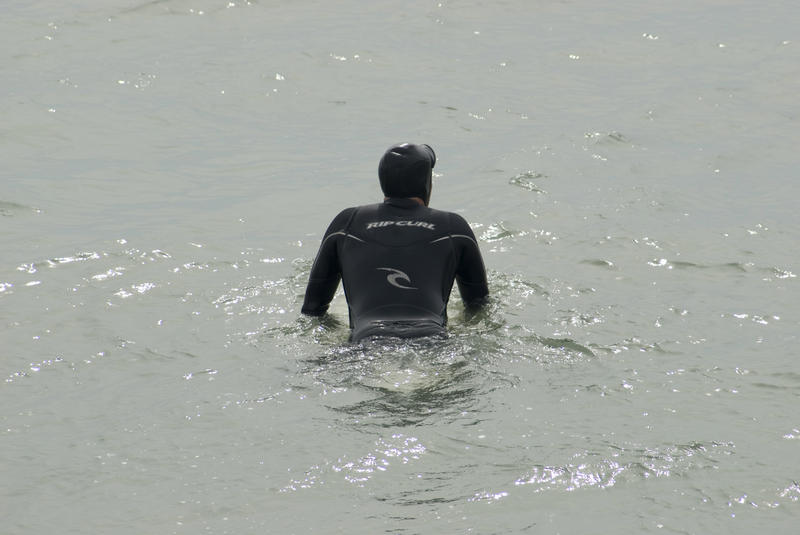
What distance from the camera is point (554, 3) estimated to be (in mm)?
22703

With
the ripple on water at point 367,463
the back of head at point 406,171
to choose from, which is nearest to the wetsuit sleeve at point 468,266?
the back of head at point 406,171

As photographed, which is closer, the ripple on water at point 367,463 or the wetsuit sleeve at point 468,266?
the ripple on water at point 367,463

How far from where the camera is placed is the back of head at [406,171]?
6.98m

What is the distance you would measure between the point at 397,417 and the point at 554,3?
18.2 m

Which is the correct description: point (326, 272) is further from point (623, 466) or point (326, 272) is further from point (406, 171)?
A: point (623, 466)

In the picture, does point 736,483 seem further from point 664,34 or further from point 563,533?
point 664,34

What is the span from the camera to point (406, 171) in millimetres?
6984

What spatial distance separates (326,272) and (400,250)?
2.01 ft

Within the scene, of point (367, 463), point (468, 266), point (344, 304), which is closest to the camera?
point (367, 463)

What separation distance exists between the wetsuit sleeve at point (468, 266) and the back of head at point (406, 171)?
0.33 m

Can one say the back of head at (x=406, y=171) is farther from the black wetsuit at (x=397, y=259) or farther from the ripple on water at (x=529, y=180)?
the ripple on water at (x=529, y=180)

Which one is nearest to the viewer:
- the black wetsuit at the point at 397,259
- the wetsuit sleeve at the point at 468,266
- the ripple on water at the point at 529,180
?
the black wetsuit at the point at 397,259

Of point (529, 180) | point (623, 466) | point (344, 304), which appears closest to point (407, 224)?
point (344, 304)

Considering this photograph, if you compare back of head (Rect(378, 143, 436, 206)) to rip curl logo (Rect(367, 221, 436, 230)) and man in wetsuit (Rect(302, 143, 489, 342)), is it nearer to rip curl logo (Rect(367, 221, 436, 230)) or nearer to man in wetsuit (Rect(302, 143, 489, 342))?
man in wetsuit (Rect(302, 143, 489, 342))
